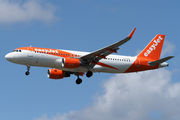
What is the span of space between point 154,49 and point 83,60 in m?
14.0

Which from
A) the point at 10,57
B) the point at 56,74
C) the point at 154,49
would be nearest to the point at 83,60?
the point at 56,74

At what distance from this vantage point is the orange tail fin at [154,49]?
183ft

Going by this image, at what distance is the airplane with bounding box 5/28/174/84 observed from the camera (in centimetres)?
4794

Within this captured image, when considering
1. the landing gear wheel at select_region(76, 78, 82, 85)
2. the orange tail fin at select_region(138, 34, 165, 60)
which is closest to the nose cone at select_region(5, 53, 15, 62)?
the landing gear wheel at select_region(76, 78, 82, 85)

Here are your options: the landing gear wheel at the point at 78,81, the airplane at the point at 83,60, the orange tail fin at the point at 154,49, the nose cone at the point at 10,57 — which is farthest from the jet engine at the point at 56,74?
the orange tail fin at the point at 154,49

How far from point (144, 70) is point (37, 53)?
1739 cm

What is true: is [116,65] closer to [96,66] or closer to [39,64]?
[96,66]

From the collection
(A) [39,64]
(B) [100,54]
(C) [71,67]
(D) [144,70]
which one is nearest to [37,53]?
(A) [39,64]

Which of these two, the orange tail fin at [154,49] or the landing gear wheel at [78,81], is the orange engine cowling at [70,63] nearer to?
the landing gear wheel at [78,81]

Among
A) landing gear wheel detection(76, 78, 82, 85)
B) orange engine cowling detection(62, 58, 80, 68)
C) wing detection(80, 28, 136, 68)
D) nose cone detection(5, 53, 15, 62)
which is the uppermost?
nose cone detection(5, 53, 15, 62)

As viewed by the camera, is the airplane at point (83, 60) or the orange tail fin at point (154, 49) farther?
the orange tail fin at point (154, 49)

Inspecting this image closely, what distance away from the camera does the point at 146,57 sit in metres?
55.3

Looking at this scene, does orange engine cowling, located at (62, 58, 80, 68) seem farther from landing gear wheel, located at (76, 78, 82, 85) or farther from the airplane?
landing gear wheel, located at (76, 78, 82, 85)

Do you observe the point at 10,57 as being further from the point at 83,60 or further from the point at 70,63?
the point at 83,60
